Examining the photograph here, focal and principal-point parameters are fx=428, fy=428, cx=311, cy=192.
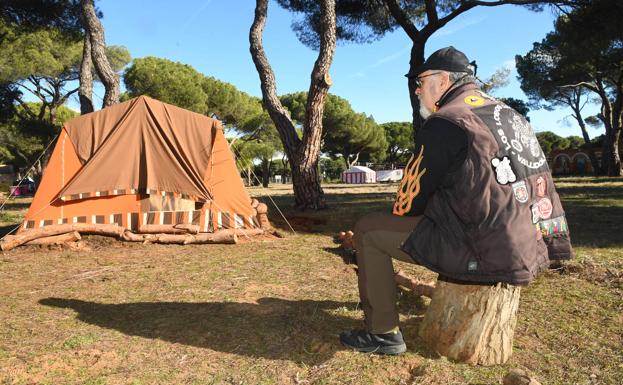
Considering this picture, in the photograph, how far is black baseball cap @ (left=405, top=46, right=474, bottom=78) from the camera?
236cm

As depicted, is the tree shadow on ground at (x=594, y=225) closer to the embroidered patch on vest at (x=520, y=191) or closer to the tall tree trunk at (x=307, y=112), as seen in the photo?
the embroidered patch on vest at (x=520, y=191)

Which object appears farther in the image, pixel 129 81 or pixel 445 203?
pixel 129 81

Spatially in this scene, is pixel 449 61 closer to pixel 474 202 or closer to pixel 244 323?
pixel 474 202

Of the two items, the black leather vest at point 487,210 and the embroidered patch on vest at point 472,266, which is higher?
the black leather vest at point 487,210

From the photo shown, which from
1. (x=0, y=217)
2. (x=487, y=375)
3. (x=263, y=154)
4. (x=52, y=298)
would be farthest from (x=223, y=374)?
(x=263, y=154)

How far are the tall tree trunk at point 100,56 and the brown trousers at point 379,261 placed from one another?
9298 millimetres

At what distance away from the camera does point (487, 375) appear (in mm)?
2332

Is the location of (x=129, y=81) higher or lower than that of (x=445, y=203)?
higher

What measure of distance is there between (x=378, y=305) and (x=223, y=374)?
947 mm

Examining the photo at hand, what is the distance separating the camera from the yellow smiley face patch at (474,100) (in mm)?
2199

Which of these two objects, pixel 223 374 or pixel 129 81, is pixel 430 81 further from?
pixel 129 81

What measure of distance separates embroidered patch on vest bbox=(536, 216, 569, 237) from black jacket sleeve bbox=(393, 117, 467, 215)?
585mm

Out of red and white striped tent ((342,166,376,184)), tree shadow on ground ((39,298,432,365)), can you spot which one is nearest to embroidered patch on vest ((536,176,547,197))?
tree shadow on ground ((39,298,432,365))

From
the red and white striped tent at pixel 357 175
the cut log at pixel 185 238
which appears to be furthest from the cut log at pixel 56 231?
the red and white striped tent at pixel 357 175
